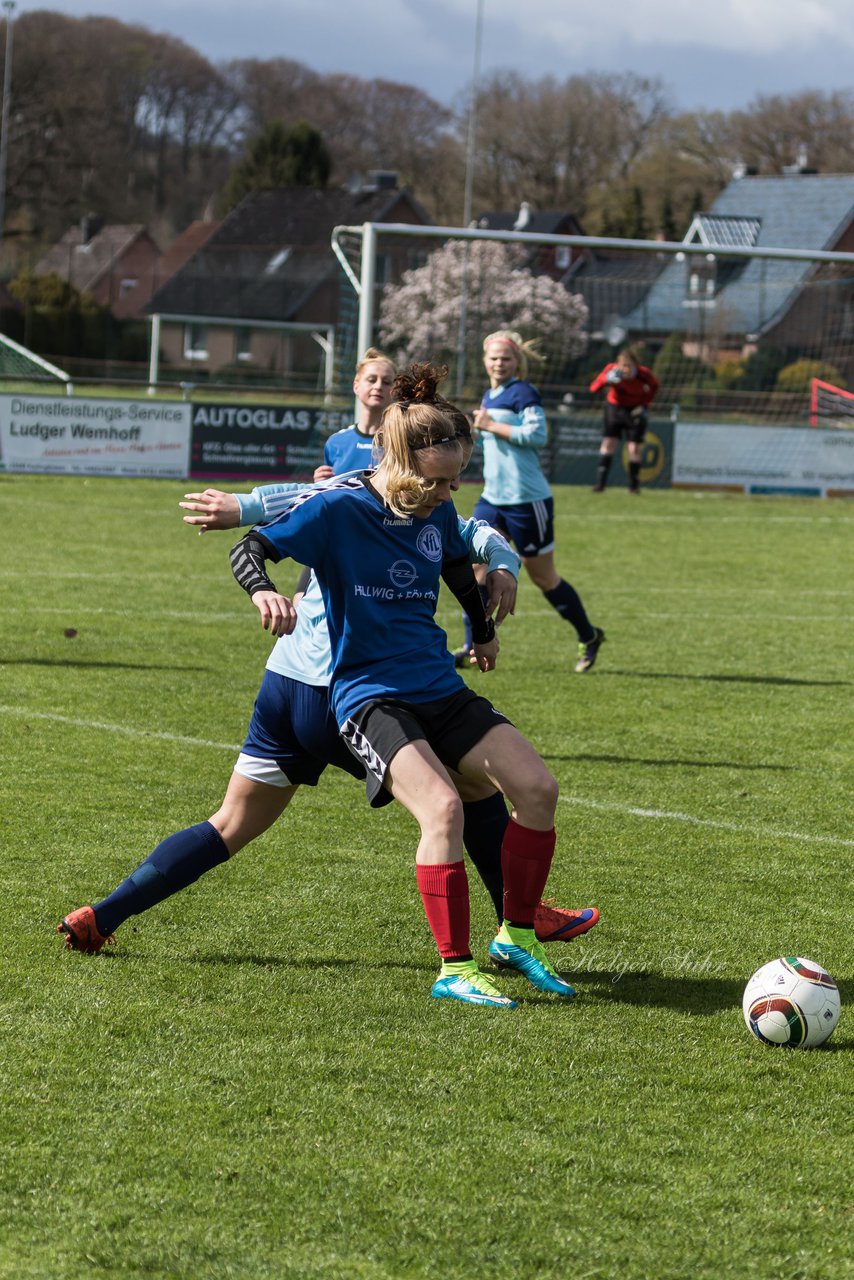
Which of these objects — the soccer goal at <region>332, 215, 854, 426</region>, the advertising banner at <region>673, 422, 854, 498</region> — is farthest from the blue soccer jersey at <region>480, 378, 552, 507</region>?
the advertising banner at <region>673, 422, 854, 498</region>

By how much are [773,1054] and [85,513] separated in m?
16.4

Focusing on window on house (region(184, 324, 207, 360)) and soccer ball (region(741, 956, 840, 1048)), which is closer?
soccer ball (region(741, 956, 840, 1048))

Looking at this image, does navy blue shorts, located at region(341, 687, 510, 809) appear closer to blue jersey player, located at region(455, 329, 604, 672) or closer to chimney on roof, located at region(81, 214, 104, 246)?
blue jersey player, located at region(455, 329, 604, 672)

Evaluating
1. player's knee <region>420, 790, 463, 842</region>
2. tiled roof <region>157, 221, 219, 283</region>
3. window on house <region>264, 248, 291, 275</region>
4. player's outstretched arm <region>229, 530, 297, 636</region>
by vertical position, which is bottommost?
player's knee <region>420, 790, 463, 842</region>

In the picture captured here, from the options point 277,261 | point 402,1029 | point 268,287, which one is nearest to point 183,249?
point 277,261

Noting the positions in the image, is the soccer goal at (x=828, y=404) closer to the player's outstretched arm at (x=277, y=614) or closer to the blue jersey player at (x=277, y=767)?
the blue jersey player at (x=277, y=767)

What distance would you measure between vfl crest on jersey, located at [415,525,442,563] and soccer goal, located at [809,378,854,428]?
2478 centimetres

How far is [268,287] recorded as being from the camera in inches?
2783

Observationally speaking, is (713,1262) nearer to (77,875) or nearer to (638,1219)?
(638,1219)

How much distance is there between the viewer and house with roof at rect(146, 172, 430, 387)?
66.8 m

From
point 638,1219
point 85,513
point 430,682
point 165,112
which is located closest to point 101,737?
point 430,682

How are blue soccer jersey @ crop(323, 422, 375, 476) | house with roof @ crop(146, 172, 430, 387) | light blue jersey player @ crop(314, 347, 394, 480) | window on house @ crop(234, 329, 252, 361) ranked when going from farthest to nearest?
1. window on house @ crop(234, 329, 252, 361)
2. house with roof @ crop(146, 172, 430, 387)
3. blue soccer jersey @ crop(323, 422, 375, 476)
4. light blue jersey player @ crop(314, 347, 394, 480)

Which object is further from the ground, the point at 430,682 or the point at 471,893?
the point at 430,682

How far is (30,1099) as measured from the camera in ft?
12.8
